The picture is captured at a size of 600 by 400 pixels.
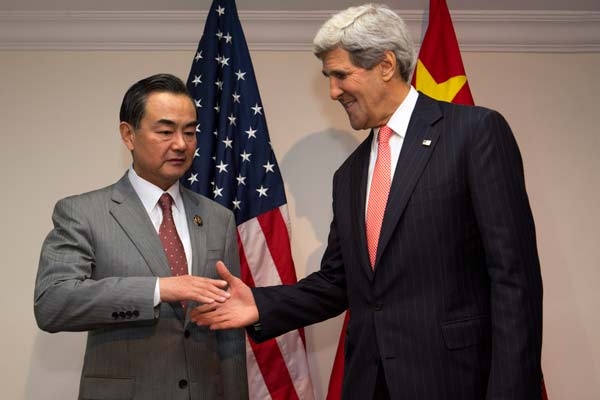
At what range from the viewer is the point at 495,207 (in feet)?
6.01

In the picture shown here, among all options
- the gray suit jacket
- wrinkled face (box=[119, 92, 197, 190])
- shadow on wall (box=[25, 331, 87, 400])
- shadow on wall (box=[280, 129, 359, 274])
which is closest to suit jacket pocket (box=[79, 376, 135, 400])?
the gray suit jacket

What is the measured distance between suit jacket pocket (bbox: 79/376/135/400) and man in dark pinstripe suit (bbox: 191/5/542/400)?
270 mm

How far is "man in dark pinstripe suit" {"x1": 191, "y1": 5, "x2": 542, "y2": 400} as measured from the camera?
1803 millimetres

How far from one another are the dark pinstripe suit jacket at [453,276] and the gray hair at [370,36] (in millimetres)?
233

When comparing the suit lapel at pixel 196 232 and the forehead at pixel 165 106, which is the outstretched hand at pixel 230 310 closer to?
the suit lapel at pixel 196 232

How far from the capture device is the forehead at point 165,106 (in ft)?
7.46

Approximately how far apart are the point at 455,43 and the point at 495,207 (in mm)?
1576

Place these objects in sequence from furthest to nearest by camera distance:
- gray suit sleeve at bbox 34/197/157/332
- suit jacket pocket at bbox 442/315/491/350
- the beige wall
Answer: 1. the beige wall
2. gray suit sleeve at bbox 34/197/157/332
3. suit jacket pocket at bbox 442/315/491/350

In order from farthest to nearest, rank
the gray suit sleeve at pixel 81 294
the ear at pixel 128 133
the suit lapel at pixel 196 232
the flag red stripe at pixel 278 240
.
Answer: the flag red stripe at pixel 278 240 → the ear at pixel 128 133 → the suit lapel at pixel 196 232 → the gray suit sleeve at pixel 81 294

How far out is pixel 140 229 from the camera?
85.2 inches

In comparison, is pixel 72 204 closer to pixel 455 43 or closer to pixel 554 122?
pixel 455 43

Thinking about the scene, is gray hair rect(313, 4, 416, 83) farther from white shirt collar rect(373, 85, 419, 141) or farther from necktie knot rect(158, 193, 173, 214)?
necktie knot rect(158, 193, 173, 214)

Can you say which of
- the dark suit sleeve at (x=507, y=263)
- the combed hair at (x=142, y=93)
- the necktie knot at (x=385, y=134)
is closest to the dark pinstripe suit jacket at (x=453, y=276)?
the dark suit sleeve at (x=507, y=263)

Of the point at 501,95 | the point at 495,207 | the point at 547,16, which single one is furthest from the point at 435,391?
the point at 547,16
